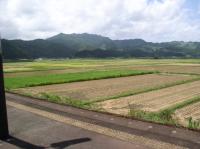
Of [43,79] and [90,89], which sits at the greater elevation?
[43,79]

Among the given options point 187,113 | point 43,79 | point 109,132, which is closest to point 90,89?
point 43,79

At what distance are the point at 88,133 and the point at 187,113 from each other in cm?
544

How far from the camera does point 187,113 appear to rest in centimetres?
1264

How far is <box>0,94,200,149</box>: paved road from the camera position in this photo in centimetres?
793

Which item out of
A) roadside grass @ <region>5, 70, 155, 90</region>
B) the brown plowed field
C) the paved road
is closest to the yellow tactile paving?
the paved road

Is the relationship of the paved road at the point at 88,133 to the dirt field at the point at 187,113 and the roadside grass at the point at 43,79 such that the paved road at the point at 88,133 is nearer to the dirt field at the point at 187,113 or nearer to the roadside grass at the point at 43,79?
the dirt field at the point at 187,113

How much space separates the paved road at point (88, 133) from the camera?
793 cm

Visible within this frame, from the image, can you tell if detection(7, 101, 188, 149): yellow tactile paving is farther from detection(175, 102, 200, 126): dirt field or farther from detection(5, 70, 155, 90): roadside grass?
detection(5, 70, 155, 90): roadside grass

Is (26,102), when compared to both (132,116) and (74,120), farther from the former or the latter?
(132,116)

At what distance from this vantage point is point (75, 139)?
330 inches

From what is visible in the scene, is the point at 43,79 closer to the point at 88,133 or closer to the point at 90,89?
the point at 90,89

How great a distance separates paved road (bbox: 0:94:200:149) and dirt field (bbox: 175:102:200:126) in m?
2.07

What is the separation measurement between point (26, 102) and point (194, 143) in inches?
383

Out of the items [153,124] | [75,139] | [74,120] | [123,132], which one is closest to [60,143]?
[75,139]
